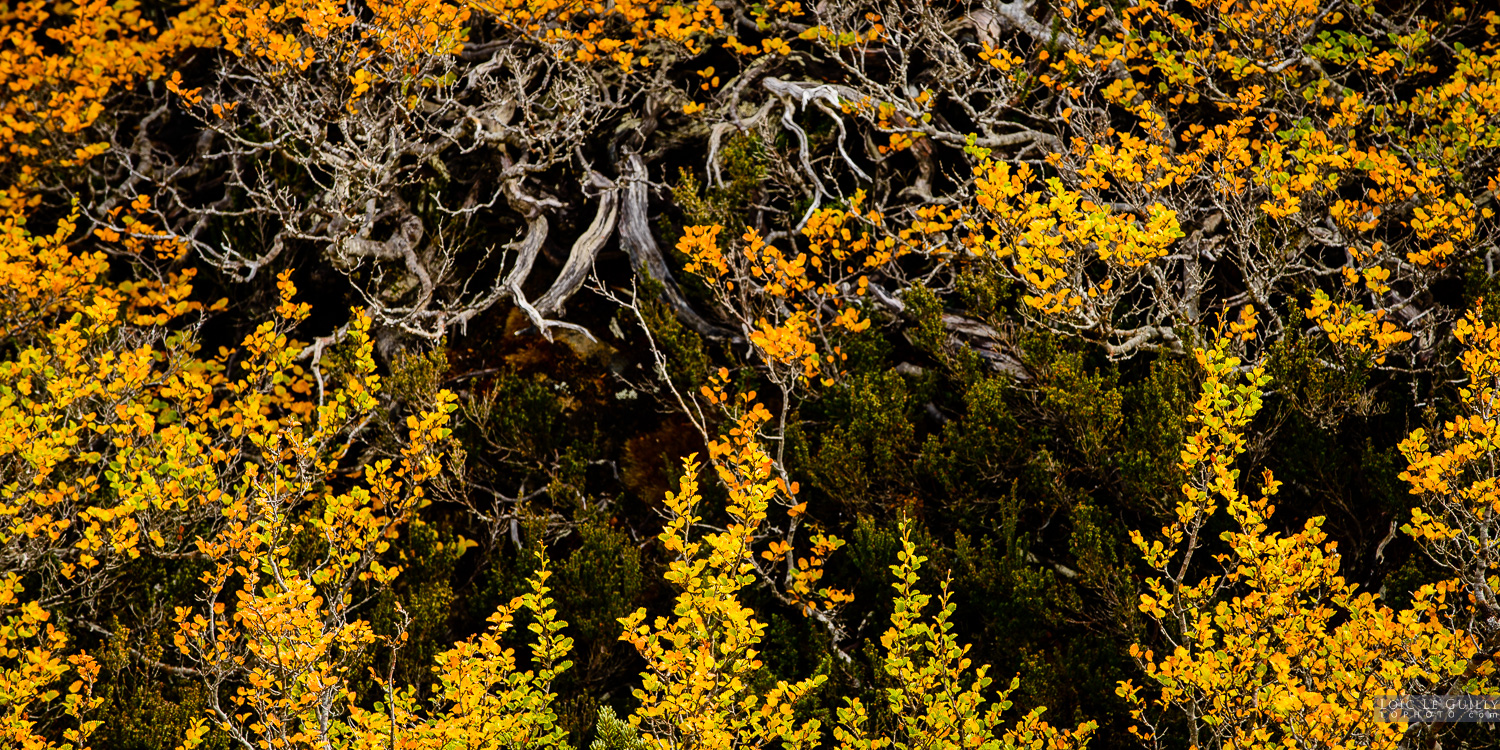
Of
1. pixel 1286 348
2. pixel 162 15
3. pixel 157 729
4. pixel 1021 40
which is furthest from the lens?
pixel 162 15

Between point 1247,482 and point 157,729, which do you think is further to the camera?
point 1247,482

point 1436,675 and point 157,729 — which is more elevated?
point 1436,675

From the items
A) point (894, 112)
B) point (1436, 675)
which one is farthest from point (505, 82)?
point (1436, 675)

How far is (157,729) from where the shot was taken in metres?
4.25

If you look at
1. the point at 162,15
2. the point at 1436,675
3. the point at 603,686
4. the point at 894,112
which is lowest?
the point at 603,686

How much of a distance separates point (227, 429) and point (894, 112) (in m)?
4.03

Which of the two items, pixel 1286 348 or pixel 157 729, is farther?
pixel 1286 348

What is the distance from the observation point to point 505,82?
278 inches

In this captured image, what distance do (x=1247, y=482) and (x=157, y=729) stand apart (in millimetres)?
4669

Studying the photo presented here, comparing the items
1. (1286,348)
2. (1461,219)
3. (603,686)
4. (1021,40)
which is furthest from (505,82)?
(1461,219)

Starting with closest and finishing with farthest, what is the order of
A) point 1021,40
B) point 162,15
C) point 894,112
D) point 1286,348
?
1. point 1286,348
2. point 894,112
3. point 1021,40
4. point 162,15

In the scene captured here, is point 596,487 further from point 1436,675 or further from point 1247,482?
point 1436,675

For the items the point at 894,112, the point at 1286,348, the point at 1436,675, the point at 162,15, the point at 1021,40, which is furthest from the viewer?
the point at 162,15

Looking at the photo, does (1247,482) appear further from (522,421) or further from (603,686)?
(522,421)
